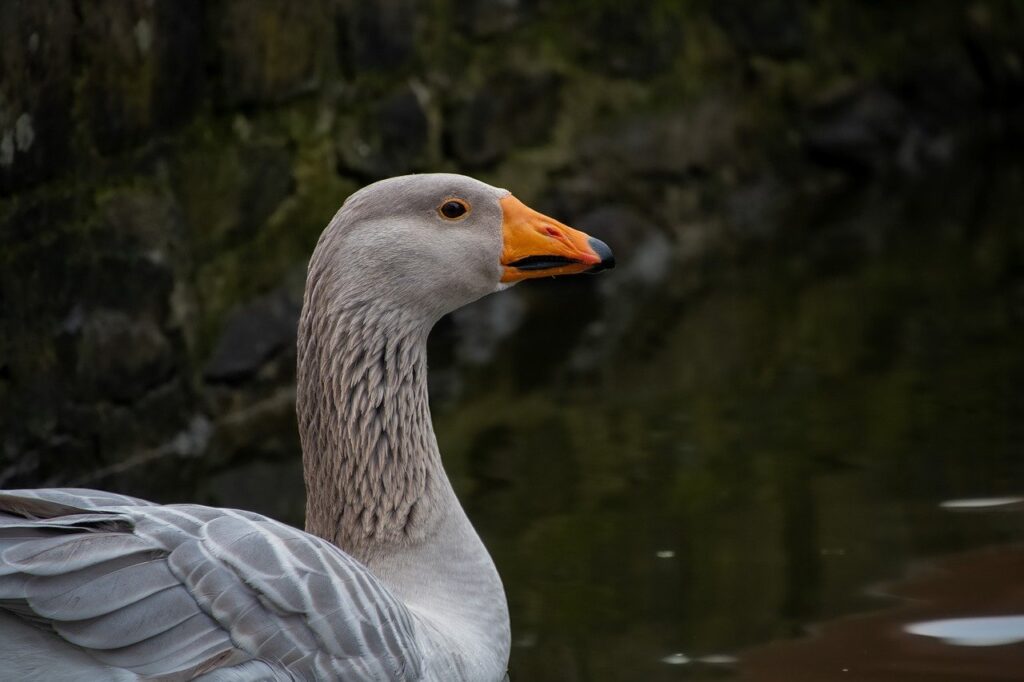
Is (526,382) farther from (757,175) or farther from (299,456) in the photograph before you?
(757,175)

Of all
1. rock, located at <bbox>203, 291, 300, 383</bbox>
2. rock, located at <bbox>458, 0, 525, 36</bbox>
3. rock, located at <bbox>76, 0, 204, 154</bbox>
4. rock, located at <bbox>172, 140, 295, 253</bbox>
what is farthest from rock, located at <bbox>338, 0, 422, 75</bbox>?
rock, located at <bbox>203, 291, 300, 383</bbox>

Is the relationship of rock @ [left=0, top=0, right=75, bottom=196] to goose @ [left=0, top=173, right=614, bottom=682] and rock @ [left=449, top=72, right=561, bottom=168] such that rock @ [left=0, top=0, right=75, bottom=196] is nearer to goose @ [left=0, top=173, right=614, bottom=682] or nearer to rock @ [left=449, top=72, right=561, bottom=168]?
goose @ [left=0, top=173, right=614, bottom=682]

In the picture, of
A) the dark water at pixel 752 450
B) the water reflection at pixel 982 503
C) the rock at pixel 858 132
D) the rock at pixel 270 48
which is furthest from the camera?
the rock at pixel 858 132

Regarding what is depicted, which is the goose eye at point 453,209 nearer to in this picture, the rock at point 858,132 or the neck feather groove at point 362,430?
the neck feather groove at point 362,430

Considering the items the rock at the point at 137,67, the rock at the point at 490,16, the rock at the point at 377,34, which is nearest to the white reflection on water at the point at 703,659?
the rock at the point at 137,67

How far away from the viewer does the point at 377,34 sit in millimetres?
6422

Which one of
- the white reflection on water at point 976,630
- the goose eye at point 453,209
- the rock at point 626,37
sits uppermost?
the rock at point 626,37

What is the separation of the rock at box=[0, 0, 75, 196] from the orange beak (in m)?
1.51

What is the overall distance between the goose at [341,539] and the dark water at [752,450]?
0.47 m

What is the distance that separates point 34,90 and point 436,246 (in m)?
1.49

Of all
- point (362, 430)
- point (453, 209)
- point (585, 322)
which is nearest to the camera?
point (362, 430)

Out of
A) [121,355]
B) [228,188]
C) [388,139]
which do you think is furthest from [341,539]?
[388,139]

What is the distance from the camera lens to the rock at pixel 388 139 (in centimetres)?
634

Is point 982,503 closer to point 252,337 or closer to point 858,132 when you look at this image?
point 252,337
